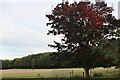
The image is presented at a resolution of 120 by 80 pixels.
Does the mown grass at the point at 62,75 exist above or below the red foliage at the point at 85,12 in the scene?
below

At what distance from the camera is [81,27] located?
2666 cm

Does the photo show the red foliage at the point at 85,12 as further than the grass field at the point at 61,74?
No

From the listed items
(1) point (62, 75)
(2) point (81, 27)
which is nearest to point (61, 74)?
(1) point (62, 75)

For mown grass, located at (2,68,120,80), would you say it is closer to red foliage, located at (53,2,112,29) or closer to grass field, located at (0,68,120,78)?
grass field, located at (0,68,120,78)

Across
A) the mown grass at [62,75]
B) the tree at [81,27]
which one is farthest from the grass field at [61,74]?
the tree at [81,27]

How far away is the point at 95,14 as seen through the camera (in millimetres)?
27969

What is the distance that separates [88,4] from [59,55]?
5.16m

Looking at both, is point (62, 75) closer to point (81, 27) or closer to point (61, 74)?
point (61, 74)

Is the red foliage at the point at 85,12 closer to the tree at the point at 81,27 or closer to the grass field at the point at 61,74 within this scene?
the tree at the point at 81,27

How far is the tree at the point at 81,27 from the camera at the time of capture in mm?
26552

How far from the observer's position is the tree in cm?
2655

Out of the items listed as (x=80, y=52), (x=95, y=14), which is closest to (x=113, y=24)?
(x=95, y=14)

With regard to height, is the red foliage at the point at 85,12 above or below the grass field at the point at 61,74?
above

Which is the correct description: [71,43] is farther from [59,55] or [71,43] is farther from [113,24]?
[113,24]
